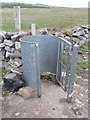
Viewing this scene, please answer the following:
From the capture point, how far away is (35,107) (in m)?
3.67

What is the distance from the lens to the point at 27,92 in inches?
156

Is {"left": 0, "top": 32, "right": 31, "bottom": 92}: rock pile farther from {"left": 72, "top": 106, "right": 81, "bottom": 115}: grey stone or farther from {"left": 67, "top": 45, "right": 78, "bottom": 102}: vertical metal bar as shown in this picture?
{"left": 72, "top": 106, "right": 81, "bottom": 115}: grey stone

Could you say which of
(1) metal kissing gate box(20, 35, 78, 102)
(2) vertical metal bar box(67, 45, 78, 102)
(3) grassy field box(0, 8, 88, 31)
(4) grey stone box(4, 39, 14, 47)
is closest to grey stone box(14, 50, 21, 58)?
(4) grey stone box(4, 39, 14, 47)

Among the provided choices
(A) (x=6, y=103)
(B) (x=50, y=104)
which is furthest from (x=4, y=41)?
(B) (x=50, y=104)

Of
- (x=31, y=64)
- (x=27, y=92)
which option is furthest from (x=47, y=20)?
(x=27, y=92)

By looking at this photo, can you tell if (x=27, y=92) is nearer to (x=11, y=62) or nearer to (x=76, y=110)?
(x=76, y=110)

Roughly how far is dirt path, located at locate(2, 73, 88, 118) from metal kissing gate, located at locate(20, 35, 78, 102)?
0.63ft

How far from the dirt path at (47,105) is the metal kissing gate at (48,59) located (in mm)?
191

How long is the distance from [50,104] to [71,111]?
0.50 m

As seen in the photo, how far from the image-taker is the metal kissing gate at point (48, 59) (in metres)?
3.69

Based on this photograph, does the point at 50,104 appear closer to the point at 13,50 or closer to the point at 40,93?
the point at 40,93

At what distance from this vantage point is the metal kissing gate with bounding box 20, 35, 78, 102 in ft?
12.1

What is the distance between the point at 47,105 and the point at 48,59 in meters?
1.48

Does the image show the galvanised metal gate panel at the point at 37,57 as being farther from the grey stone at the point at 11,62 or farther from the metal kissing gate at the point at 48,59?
the grey stone at the point at 11,62
